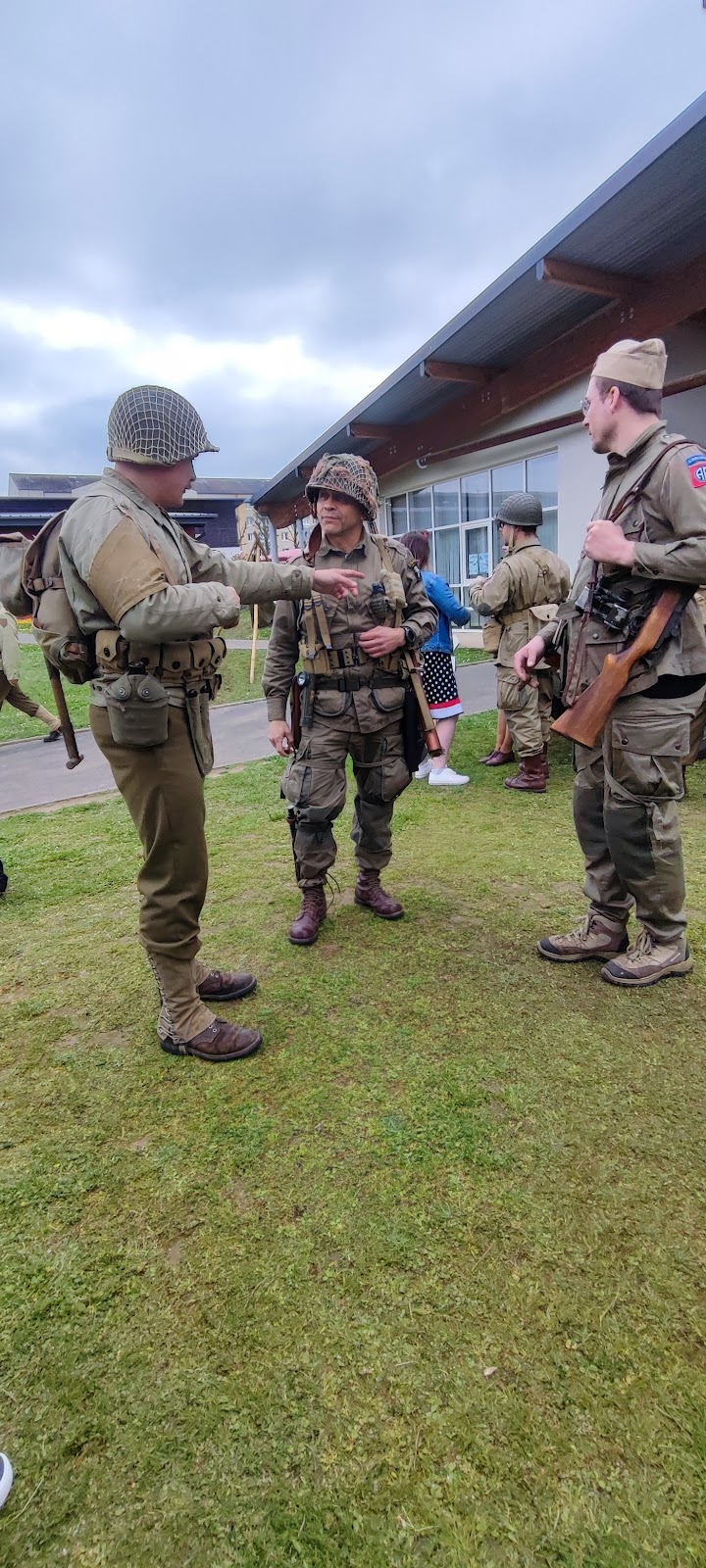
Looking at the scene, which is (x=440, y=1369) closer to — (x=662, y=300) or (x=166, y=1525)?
(x=166, y=1525)

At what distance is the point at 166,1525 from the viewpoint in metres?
1.38

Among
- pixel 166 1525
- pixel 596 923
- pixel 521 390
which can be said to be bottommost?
pixel 166 1525

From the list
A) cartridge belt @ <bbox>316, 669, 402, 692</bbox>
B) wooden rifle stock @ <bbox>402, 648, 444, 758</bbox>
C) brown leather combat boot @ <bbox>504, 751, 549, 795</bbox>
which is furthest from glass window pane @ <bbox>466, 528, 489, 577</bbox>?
cartridge belt @ <bbox>316, 669, 402, 692</bbox>

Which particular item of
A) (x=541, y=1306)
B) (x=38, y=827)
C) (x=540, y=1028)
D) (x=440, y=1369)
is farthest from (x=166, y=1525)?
(x=38, y=827)

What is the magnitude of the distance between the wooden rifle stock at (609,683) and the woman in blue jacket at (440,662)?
3.28m

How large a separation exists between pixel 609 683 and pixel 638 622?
0.25 m

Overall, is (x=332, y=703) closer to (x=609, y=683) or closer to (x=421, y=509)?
(x=609, y=683)

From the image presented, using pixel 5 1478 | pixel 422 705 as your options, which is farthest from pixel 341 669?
pixel 5 1478

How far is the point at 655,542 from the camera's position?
2.72 metres

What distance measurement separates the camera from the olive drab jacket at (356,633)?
3455 mm

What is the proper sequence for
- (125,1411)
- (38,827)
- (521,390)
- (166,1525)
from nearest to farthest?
(166,1525), (125,1411), (38,827), (521,390)

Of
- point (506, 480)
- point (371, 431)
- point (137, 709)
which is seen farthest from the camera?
point (371, 431)

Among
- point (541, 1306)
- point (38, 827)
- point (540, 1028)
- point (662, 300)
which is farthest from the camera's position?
point (662, 300)

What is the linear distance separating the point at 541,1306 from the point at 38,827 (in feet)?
17.7
